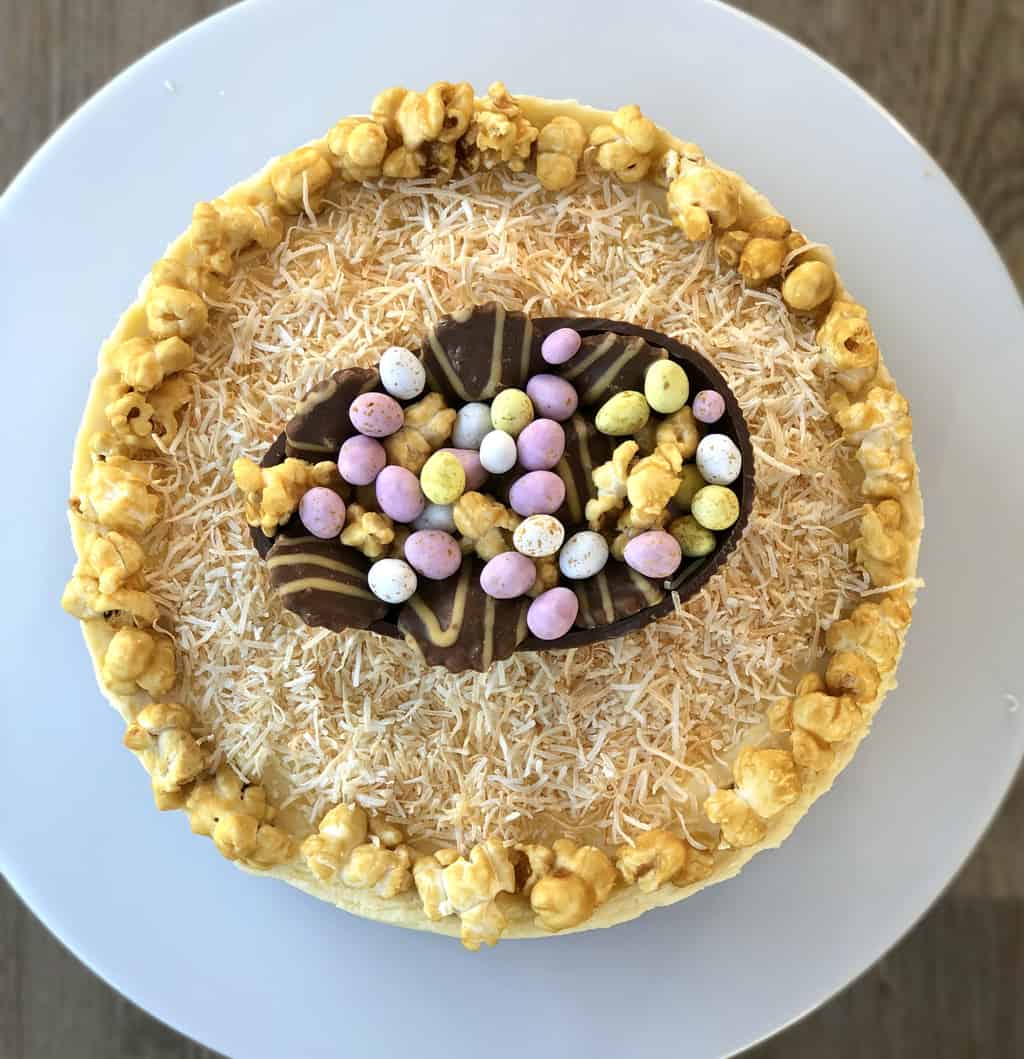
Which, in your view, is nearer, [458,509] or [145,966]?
[458,509]

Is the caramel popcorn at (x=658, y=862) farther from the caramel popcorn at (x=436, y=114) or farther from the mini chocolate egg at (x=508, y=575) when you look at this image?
the caramel popcorn at (x=436, y=114)

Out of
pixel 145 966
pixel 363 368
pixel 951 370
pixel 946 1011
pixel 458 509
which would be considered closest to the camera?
pixel 458 509

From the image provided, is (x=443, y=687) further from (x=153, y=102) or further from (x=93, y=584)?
(x=153, y=102)

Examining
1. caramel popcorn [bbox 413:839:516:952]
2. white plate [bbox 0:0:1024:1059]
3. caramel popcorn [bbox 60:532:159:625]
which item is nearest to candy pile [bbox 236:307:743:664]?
caramel popcorn [bbox 60:532:159:625]

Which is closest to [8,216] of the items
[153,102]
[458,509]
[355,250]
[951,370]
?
[153,102]

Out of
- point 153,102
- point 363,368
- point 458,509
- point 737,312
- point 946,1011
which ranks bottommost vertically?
point 946,1011

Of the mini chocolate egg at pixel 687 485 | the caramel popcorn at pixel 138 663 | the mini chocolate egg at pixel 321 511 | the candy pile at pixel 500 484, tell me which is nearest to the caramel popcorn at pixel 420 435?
the candy pile at pixel 500 484

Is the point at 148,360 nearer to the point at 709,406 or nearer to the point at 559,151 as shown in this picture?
the point at 559,151

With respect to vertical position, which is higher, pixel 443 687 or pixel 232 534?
pixel 232 534
